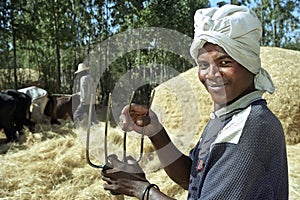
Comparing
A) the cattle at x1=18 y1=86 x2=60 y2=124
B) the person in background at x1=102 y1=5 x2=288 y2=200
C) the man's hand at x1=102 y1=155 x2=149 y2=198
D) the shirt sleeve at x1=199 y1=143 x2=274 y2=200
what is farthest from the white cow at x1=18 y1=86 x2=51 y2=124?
the shirt sleeve at x1=199 y1=143 x2=274 y2=200

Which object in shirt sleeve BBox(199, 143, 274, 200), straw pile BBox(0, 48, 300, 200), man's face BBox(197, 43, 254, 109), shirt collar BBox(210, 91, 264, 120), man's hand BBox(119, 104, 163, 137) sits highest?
man's face BBox(197, 43, 254, 109)

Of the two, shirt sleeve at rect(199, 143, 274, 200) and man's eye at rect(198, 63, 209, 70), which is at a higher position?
man's eye at rect(198, 63, 209, 70)

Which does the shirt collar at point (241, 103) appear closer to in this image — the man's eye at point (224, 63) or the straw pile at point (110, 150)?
the man's eye at point (224, 63)

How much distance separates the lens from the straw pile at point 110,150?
12.0 feet

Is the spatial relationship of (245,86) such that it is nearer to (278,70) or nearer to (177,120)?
(177,120)

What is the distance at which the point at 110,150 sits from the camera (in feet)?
9.19

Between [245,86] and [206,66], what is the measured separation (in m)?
0.14

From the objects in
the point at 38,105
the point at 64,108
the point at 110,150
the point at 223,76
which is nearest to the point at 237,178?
the point at 223,76

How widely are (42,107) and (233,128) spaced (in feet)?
24.8

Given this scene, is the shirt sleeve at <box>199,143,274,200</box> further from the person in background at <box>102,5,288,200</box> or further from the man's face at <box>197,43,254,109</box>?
the man's face at <box>197,43,254,109</box>

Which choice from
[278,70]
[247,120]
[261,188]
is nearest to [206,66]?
[247,120]

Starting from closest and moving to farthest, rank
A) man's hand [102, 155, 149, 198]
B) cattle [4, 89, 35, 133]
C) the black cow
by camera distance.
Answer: man's hand [102, 155, 149, 198] < the black cow < cattle [4, 89, 35, 133]

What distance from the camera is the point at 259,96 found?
110 centimetres

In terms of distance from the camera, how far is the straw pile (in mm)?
3670
